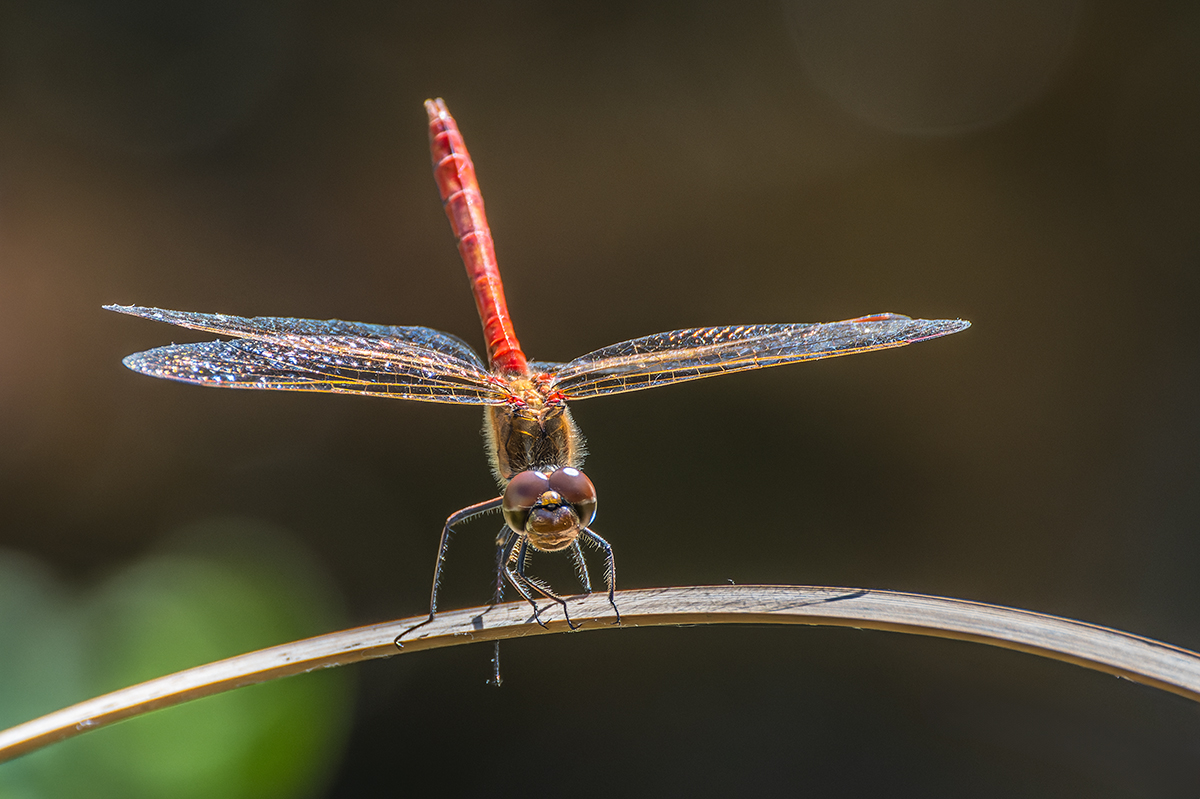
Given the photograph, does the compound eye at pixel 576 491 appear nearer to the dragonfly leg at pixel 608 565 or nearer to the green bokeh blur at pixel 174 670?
the dragonfly leg at pixel 608 565

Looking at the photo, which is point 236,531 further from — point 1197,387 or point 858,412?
point 1197,387

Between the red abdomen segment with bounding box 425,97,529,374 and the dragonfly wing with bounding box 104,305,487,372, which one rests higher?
the red abdomen segment with bounding box 425,97,529,374

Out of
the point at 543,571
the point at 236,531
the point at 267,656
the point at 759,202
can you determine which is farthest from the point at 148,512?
the point at 759,202

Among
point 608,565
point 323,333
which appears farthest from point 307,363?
point 608,565

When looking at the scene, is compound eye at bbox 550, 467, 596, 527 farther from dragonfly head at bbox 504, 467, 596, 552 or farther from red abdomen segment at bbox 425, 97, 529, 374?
red abdomen segment at bbox 425, 97, 529, 374

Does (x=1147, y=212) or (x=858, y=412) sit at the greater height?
(x=1147, y=212)

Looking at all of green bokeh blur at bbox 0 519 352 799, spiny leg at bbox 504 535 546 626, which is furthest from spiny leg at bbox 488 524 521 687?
green bokeh blur at bbox 0 519 352 799
